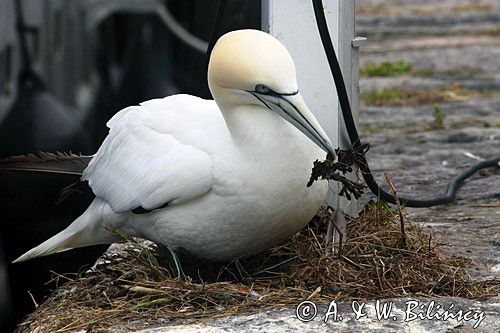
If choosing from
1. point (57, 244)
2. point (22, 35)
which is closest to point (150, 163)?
point (57, 244)

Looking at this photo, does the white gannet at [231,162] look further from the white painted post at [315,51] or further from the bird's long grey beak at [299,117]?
the white painted post at [315,51]

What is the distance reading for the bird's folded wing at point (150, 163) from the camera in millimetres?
4039

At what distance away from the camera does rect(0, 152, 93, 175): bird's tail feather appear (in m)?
4.60

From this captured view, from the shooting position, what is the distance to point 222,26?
5223mm

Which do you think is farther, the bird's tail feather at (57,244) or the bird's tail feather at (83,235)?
the bird's tail feather at (57,244)

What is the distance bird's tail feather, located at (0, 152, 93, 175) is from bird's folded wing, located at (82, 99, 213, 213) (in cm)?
10

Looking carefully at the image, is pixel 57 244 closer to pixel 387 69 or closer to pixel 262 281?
pixel 262 281

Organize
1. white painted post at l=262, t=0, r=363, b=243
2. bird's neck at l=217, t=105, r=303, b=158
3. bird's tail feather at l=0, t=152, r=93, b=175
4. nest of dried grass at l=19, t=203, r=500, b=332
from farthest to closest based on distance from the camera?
white painted post at l=262, t=0, r=363, b=243, bird's tail feather at l=0, t=152, r=93, b=175, bird's neck at l=217, t=105, r=303, b=158, nest of dried grass at l=19, t=203, r=500, b=332

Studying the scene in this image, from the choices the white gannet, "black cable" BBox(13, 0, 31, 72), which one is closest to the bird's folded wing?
the white gannet

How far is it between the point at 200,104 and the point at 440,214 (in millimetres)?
1615

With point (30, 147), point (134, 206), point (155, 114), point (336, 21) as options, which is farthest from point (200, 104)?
point (30, 147)

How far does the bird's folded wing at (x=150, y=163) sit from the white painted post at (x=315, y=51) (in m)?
0.75

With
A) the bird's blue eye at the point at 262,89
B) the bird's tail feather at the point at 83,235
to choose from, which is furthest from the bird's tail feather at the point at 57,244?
the bird's blue eye at the point at 262,89

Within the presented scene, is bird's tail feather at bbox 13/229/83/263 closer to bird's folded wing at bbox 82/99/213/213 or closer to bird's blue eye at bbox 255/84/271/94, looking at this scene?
bird's folded wing at bbox 82/99/213/213
